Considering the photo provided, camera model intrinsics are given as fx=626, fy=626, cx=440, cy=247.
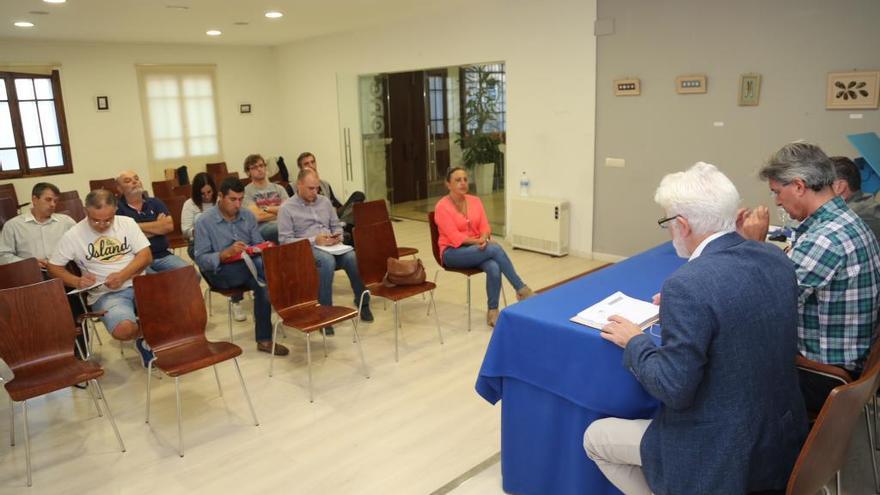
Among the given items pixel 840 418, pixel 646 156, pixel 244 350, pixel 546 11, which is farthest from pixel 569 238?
pixel 840 418

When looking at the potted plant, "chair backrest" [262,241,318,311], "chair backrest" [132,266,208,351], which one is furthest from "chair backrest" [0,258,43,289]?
the potted plant

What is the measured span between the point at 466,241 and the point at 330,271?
41.0 inches

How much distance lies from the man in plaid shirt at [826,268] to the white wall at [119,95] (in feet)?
30.4

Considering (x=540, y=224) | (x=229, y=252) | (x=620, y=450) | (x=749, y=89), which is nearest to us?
(x=620, y=450)

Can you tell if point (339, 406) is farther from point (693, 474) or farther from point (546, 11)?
point (546, 11)

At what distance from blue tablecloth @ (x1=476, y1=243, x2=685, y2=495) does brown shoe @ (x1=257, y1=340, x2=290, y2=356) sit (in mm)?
2180

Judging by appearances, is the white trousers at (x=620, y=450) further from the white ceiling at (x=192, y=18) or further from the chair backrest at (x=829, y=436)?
the white ceiling at (x=192, y=18)

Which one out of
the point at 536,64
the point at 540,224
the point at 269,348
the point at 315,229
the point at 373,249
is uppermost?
the point at 536,64

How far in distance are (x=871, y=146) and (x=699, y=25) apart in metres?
1.95

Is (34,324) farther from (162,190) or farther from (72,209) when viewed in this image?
(162,190)

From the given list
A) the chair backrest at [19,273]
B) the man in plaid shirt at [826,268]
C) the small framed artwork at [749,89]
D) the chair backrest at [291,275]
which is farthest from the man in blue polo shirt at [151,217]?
the small framed artwork at [749,89]

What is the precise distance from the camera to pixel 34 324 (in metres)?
3.20

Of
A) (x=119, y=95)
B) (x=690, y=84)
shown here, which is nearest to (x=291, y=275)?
(x=690, y=84)

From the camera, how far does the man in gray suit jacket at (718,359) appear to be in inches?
65.2
